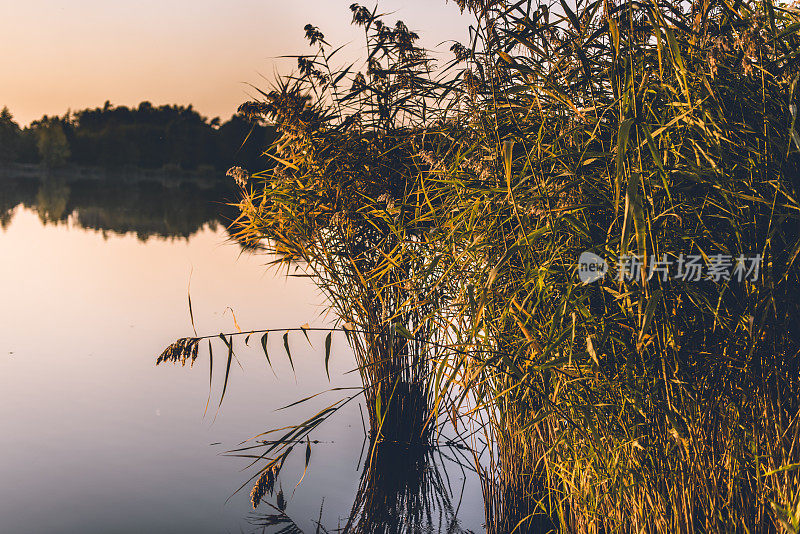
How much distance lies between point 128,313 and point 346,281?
674cm

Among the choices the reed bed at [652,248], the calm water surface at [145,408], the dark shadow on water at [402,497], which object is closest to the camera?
the reed bed at [652,248]

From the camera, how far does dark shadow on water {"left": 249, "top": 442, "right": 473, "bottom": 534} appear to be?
13.3 ft

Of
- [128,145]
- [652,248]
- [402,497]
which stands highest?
[128,145]

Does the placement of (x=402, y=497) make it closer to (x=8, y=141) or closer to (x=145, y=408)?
(x=145, y=408)

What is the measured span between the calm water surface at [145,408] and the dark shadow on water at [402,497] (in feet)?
0.25

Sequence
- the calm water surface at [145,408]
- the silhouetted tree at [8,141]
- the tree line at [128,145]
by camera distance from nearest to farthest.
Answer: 1. the calm water surface at [145,408]
2. the tree line at [128,145]
3. the silhouetted tree at [8,141]

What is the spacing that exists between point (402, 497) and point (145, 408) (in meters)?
2.80

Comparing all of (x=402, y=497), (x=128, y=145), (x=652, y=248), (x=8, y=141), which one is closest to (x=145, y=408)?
(x=402, y=497)

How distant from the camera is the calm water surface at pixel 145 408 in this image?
4320 mm

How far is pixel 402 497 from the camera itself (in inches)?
172

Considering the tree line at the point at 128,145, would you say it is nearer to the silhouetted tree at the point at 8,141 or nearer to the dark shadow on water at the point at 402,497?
the silhouetted tree at the point at 8,141

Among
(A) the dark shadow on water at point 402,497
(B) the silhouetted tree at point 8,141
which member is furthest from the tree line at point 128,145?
(A) the dark shadow on water at point 402,497

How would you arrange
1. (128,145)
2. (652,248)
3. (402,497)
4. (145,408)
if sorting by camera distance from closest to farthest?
(652,248) < (402,497) < (145,408) < (128,145)

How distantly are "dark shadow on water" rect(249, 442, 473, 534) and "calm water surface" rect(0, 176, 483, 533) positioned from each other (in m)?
0.08
